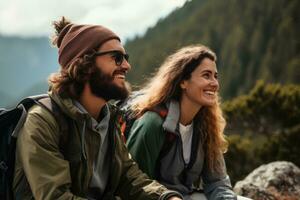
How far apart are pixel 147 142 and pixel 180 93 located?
2.35 feet

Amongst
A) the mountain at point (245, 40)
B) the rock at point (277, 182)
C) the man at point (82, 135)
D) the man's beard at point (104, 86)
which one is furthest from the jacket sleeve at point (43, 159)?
the mountain at point (245, 40)

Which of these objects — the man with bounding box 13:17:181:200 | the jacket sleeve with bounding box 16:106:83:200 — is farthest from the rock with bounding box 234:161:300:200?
the jacket sleeve with bounding box 16:106:83:200

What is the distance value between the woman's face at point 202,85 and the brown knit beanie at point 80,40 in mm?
1269

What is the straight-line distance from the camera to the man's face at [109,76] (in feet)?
11.4

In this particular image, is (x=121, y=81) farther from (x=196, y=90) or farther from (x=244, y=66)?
(x=244, y=66)

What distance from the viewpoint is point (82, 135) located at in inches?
128

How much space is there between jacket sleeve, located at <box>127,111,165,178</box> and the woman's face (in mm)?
468

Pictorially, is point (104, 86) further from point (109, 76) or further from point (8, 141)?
point (8, 141)

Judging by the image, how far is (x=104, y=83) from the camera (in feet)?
11.4

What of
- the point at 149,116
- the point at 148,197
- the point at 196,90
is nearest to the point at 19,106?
the point at 148,197

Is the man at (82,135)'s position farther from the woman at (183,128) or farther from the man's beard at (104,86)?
the woman at (183,128)

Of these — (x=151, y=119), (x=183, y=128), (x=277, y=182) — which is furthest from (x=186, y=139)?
(x=277, y=182)

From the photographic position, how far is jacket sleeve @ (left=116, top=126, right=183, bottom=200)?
12.1 feet

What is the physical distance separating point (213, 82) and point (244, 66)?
9565 centimetres
